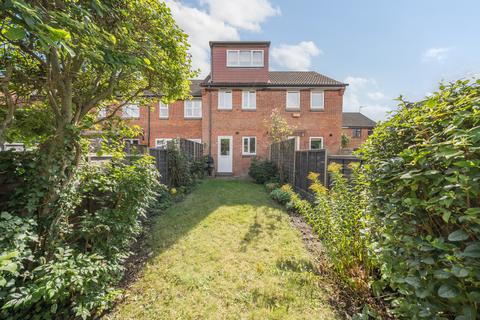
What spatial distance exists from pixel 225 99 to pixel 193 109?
2660 mm

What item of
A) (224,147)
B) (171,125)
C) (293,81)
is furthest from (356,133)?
(171,125)

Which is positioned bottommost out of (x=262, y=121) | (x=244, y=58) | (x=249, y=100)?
(x=262, y=121)

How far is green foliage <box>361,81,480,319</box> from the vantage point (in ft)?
3.23

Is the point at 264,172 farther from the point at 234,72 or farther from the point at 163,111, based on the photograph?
the point at 163,111

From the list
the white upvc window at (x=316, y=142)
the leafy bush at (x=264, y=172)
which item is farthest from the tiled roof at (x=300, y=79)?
the leafy bush at (x=264, y=172)

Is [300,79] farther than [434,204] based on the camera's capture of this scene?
Yes

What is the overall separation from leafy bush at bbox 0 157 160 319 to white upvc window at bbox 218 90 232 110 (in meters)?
10.3

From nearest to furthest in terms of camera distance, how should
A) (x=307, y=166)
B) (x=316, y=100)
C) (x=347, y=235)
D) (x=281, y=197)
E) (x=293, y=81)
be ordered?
1. (x=347, y=235)
2. (x=307, y=166)
3. (x=281, y=197)
4. (x=316, y=100)
5. (x=293, y=81)

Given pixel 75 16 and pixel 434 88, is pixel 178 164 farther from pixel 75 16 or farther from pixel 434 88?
pixel 434 88

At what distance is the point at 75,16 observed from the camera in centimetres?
196

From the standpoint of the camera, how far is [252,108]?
12.7 meters

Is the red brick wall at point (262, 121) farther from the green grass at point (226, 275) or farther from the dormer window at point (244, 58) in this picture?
the green grass at point (226, 275)

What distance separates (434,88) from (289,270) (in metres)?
2.70

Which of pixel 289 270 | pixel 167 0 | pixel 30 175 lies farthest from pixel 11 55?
pixel 289 270
